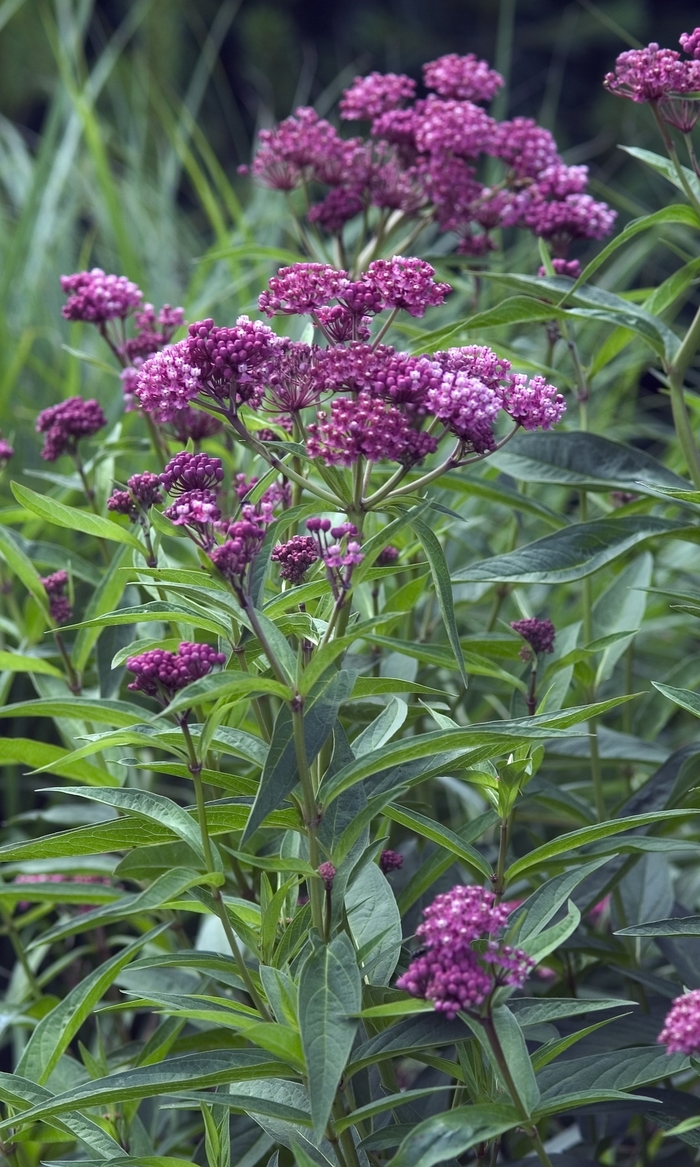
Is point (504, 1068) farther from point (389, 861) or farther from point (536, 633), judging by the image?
point (536, 633)

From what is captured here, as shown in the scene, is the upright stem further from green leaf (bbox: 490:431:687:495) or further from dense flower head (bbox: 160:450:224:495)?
green leaf (bbox: 490:431:687:495)

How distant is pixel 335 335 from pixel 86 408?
598mm

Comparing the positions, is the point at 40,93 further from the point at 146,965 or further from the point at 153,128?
the point at 146,965

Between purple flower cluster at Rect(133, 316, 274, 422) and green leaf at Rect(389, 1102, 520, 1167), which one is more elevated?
purple flower cluster at Rect(133, 316, 274, 422)

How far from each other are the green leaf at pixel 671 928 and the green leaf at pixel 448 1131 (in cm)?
20

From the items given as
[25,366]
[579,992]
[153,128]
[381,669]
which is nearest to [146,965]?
[381,669]

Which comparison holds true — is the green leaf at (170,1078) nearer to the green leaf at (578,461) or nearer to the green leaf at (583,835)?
the green leaf at (583,835)

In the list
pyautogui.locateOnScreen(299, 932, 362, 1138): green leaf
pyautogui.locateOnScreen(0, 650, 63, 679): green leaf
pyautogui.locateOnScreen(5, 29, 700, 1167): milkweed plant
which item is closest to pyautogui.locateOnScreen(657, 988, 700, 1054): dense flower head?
pyautogui.locateOnScreen(5, 29, 700, 1167): milkweed plant

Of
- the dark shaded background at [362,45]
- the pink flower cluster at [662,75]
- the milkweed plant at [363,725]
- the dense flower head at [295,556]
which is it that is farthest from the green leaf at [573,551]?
the dark shaded background at [362,45]

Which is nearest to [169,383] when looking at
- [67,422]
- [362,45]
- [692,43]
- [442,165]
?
[67,422]

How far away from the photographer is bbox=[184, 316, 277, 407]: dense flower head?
0.99 meters

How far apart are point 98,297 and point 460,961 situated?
1.07 m

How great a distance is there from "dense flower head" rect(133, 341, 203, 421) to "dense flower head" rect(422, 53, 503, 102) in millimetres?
1035

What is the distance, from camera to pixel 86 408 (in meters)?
1.59
